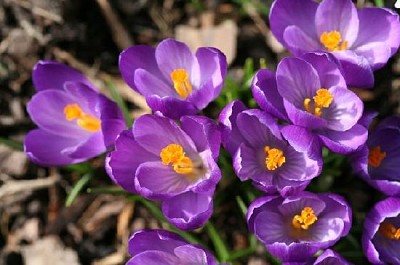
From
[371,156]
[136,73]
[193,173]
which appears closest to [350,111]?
[371,156]

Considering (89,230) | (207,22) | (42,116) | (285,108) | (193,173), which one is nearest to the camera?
(285,108)

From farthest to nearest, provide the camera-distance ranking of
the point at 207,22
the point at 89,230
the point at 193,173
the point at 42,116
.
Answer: the point at 207,22, the point at 89,230, the point at 42,116, the point at 193,173

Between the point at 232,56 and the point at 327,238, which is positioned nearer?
the point at 327,238

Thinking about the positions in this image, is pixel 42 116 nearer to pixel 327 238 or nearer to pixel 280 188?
pixel 280 188

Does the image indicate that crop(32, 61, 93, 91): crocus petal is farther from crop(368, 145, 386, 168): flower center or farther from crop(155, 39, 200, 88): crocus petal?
crop(368, 145, 386, 168): flower center

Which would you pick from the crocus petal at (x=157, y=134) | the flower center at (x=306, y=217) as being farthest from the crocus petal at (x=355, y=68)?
the crocus petal at (x=157, y=134)

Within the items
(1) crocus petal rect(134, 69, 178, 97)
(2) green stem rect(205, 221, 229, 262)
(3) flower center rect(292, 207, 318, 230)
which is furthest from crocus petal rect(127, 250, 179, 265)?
(1) crocus petal rect(134, 69, 178, 97)

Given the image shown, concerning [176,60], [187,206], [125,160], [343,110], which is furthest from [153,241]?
[343,110]
